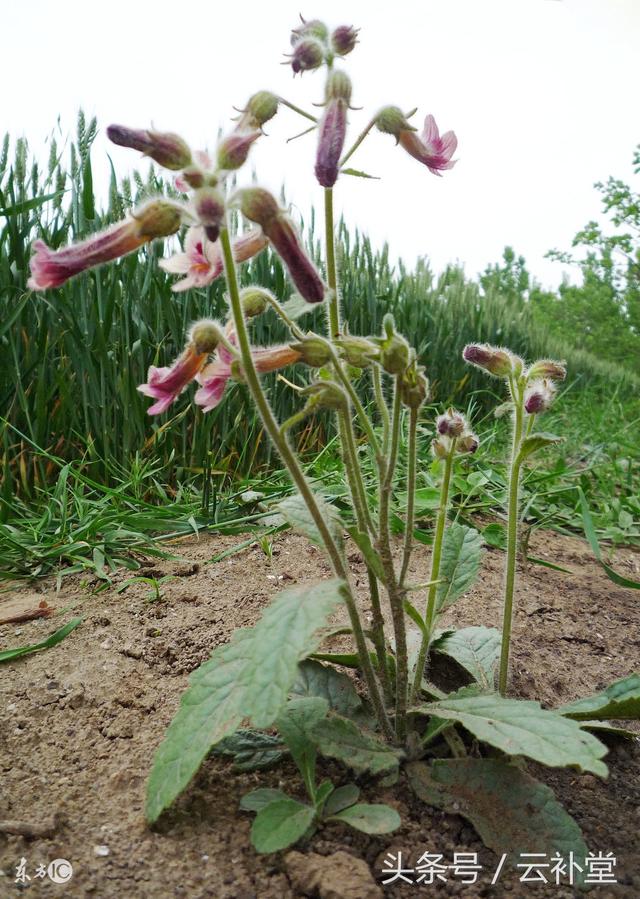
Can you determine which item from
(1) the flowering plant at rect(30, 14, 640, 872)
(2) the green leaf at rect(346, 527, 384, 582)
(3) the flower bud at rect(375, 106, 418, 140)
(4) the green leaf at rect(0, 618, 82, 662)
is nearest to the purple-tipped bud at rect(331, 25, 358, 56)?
(1) the flowering plant at rect(30, 14, 640, 872)

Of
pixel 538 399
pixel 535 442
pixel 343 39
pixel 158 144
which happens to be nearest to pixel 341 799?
pixel 535 442

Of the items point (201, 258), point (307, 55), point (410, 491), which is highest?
point (307, 55)

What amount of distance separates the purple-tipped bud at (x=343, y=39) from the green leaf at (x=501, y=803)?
1.21 meters

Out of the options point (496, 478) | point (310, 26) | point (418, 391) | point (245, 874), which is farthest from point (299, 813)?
point (496, 478)

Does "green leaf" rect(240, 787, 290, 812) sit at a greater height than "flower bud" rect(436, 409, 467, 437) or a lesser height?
lesser

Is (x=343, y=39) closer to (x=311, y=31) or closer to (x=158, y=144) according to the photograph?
(x=311, y=31)

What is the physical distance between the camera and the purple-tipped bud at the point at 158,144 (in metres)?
0.97

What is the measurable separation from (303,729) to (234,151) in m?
0.89

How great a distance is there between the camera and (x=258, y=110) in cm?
121

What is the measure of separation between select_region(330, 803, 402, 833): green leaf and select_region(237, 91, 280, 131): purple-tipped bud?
3.53 feet

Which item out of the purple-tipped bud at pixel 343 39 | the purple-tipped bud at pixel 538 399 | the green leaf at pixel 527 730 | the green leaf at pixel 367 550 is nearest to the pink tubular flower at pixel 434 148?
the purple-tipped bud at pixel 343 39

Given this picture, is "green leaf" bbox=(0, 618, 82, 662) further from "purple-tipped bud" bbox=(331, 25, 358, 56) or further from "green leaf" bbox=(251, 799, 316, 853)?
"purple-tipped bud" bbox=(331, 25, 358, 56)

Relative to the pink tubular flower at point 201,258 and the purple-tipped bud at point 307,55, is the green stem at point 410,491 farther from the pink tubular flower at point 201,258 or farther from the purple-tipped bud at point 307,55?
the purple-tipped bud at point 307,55

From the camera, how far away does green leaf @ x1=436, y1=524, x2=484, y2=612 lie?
1510mm
